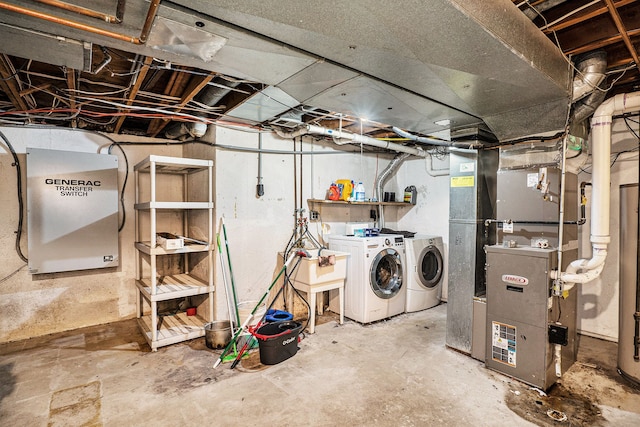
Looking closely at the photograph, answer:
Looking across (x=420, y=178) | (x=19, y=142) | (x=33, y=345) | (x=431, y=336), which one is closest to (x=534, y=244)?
(x=431, y=336)

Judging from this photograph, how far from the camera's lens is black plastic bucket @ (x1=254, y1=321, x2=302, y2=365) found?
2730 millimetres

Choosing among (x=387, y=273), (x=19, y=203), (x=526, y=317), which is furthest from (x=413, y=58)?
(x=19, y=203)

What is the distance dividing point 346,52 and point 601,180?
223 cm

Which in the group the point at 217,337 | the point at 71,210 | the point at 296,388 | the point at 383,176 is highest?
the point at 383,176

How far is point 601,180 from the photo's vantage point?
7.91 ft

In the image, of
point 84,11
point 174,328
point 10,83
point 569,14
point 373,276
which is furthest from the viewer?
point 373,276

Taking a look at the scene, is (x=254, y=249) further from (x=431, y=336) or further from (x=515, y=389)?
(x=515, y=389)

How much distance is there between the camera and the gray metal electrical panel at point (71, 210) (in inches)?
126

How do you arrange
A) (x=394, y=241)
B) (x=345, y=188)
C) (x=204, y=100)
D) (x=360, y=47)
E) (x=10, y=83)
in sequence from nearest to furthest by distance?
(x=360, y=47), (x=10, y=83), (x=204, y=100), (x=394, y=241), (x=345, y=188)

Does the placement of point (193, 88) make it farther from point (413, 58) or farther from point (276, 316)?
point (276, 316)

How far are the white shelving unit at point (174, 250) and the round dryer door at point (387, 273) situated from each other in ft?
6.20

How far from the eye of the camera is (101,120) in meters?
3.45

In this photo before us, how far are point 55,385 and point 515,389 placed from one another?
3.49 metres

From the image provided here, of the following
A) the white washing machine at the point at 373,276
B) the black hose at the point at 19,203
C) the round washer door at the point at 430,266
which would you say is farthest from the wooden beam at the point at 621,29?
the black hose at the point at 19,203
